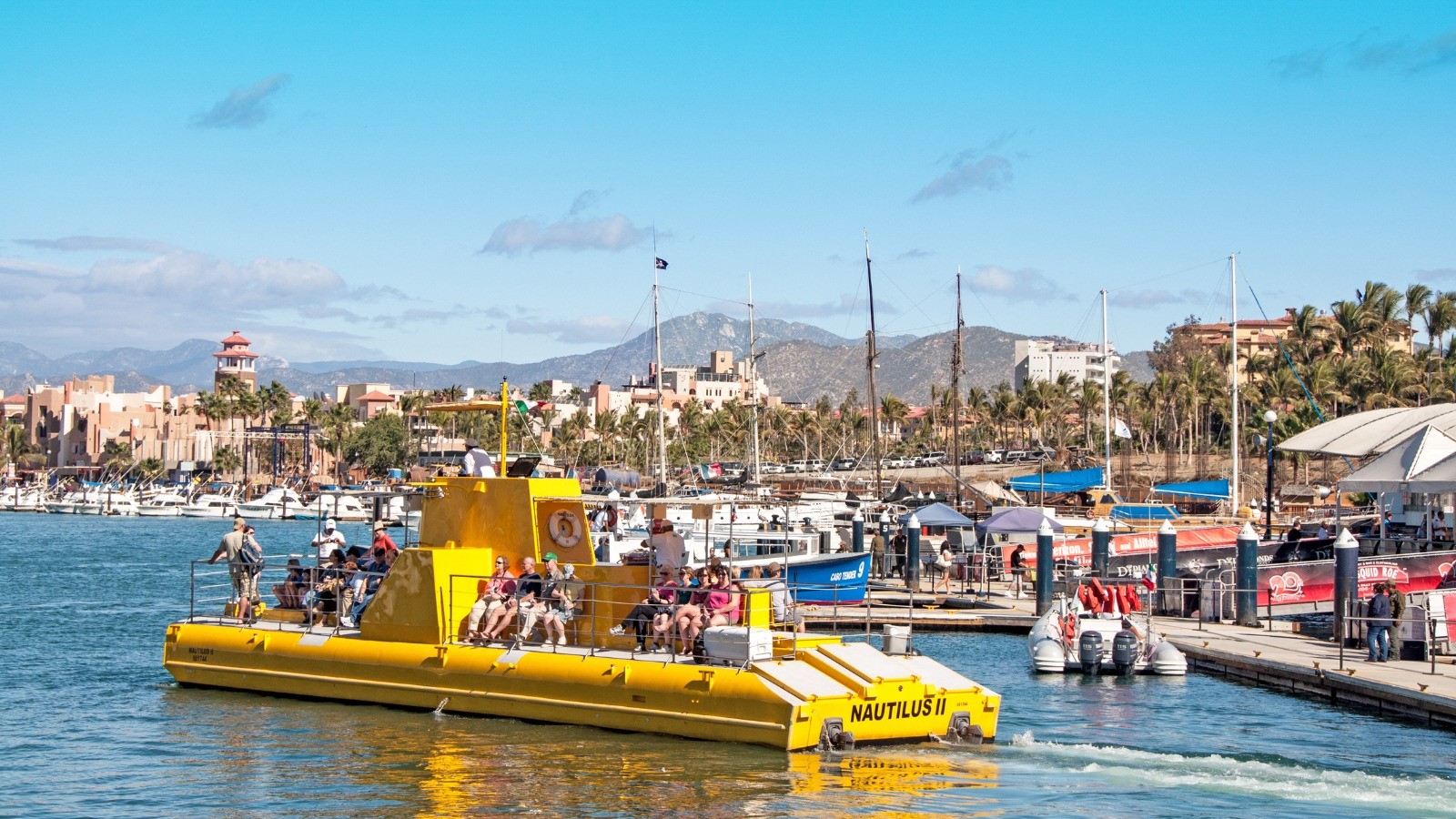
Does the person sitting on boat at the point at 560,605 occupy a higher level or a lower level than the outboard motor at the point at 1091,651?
higher

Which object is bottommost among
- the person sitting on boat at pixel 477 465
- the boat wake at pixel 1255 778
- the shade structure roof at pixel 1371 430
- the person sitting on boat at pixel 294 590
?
the boat wake at pixel 1255 778

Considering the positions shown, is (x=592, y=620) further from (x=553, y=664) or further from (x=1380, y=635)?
(x=1380, y=635)

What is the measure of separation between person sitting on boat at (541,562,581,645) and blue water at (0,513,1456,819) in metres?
1.31

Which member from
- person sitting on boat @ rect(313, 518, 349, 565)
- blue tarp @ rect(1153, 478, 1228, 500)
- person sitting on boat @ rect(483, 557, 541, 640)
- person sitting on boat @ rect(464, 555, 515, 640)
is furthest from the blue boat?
blue tarp @ rect(1153, 478, 1228, 500)

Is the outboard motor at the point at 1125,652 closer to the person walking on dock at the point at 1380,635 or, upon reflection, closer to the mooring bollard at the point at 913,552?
the person walking on dock at the point at 1380,635

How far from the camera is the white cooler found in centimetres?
1762

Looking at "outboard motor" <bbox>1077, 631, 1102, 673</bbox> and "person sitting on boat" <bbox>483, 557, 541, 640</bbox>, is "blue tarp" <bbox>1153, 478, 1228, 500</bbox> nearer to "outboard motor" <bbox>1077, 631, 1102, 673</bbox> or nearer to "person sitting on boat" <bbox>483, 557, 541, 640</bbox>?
"outboard motor" <bbox>1077, 631, 1102, 673</bbox>

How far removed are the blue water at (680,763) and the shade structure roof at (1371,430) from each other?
15828 millimetres

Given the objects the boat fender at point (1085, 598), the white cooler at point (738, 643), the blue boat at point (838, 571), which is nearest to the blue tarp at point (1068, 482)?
the blue boat at point (838, 571)

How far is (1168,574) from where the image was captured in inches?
1326

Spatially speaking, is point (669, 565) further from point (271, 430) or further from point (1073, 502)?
point (271, 430)

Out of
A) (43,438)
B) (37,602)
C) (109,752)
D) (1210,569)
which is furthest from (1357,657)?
(43,438)

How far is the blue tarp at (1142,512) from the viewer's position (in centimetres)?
6675

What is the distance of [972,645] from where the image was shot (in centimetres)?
3181
